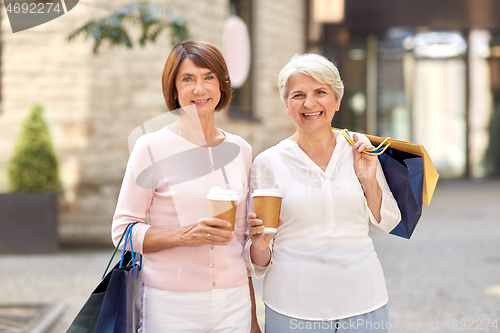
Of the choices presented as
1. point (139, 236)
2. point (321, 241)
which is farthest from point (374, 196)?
point (139, 236)

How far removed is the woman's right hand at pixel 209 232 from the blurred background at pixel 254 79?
33.4 inches

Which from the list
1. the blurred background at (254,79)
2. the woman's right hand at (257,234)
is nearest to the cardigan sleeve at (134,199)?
the woman's right hand at (257,234)

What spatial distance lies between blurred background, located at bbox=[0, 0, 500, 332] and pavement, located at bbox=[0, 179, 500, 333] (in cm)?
19

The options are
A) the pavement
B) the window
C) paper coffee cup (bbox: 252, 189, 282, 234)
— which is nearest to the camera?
paper coffee cup (bbox: 252, 189, 282, 234)

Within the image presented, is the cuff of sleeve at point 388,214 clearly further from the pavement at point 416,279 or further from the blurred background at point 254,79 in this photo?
the pavement at point 416,279

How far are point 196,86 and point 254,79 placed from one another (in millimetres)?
7715

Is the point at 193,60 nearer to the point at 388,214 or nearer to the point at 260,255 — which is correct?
the point at 260,255

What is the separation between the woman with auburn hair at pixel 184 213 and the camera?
1922 millimetres

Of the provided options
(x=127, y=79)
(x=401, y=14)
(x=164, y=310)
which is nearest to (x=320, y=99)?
(x=164, y=310)

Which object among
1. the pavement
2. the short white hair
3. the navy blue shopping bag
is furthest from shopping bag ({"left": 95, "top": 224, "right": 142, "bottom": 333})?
the pavement

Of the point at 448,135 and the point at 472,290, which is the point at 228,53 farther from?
the point at 448,135

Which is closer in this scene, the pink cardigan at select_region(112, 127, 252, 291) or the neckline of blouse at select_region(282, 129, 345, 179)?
the pink cardigan at select_region(112, 127, 252, 291)

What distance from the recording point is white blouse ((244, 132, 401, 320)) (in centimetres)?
199

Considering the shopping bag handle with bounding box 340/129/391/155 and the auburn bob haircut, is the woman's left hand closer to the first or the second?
the shopping bag handle with bounding box 340/129/391/155
